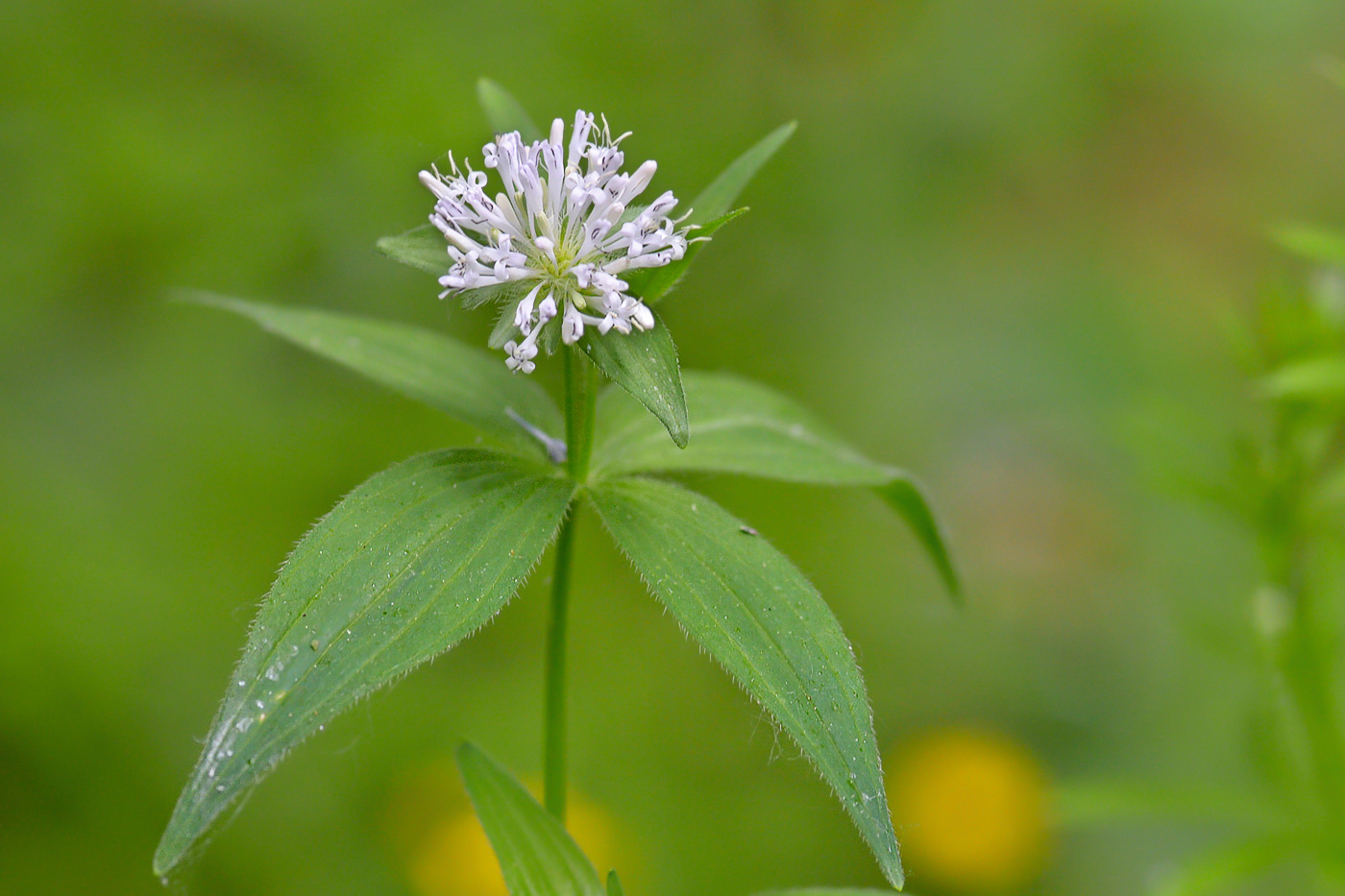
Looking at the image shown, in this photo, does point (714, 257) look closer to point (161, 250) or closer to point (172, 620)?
point (161, 250)

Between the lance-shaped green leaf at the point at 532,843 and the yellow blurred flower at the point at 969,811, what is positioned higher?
the yellow blurred flower at the point at 969,811

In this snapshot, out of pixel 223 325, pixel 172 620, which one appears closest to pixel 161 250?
pixel 223 325

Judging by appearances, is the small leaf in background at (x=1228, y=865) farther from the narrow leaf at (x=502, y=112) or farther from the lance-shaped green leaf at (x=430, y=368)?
the narrow leaf at (x=502, y=112)

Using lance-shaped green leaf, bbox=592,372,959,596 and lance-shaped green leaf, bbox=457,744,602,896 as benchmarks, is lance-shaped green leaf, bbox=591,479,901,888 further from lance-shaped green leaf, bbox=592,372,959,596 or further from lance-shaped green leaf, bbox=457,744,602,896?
lance-shaped green leaf, bbox=457,744,602,896

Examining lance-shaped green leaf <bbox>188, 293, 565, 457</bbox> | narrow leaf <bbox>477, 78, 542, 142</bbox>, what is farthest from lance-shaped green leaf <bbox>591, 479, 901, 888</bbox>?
narrow leaf <bbox>477, 78, 542, 142</bbox>

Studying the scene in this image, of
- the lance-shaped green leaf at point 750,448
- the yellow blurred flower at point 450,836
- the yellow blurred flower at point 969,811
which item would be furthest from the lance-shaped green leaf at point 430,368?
the yellow blurred flower at point 969,811

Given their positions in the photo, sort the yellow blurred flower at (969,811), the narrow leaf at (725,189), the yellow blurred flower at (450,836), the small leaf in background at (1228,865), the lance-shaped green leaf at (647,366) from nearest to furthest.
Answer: the lance-shaped green leaf at (647,366) < the narrow leaf at (725,189) < the small leaf in background at (1228,865) < the yellow blurred flower at (450,836) < the yellow blurred flower at (969,811)
